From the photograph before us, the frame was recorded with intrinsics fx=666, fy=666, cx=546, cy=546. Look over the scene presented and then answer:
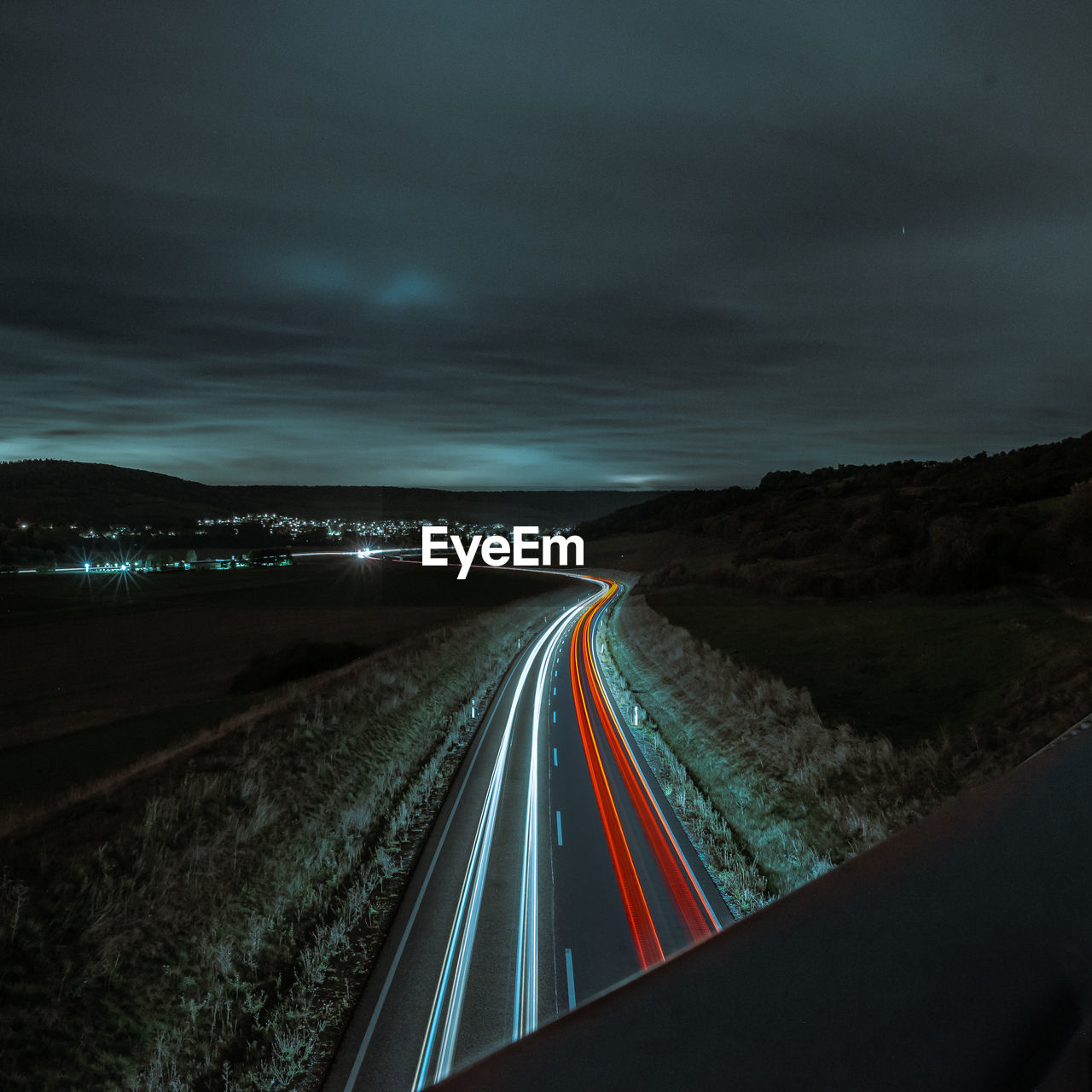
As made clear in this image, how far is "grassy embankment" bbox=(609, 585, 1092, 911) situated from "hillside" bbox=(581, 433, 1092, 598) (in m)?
4.13

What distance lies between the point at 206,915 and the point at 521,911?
4.63m

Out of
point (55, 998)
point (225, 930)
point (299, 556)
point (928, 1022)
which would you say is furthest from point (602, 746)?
point (299, 556)

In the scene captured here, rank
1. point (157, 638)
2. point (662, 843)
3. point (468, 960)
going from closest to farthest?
point (468, 960)
point (662, 843)
point (157, 638)

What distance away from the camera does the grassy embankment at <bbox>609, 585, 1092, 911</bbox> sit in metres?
11.7

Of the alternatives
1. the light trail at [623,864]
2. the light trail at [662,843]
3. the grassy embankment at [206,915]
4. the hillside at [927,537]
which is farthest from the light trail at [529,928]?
the hillside at [927,537]

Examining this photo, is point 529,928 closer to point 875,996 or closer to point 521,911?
point 521,911

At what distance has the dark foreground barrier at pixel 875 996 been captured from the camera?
37.3 inches

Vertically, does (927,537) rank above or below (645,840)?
above

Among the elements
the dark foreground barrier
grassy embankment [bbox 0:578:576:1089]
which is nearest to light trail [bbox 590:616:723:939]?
the dark foreground barrier

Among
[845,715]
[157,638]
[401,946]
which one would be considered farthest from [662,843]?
[157,638]

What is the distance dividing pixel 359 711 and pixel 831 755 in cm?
1282

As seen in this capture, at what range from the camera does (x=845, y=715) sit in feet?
57.1

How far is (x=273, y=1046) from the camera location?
25.4 feet

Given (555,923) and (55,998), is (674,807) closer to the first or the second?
(555,923)
